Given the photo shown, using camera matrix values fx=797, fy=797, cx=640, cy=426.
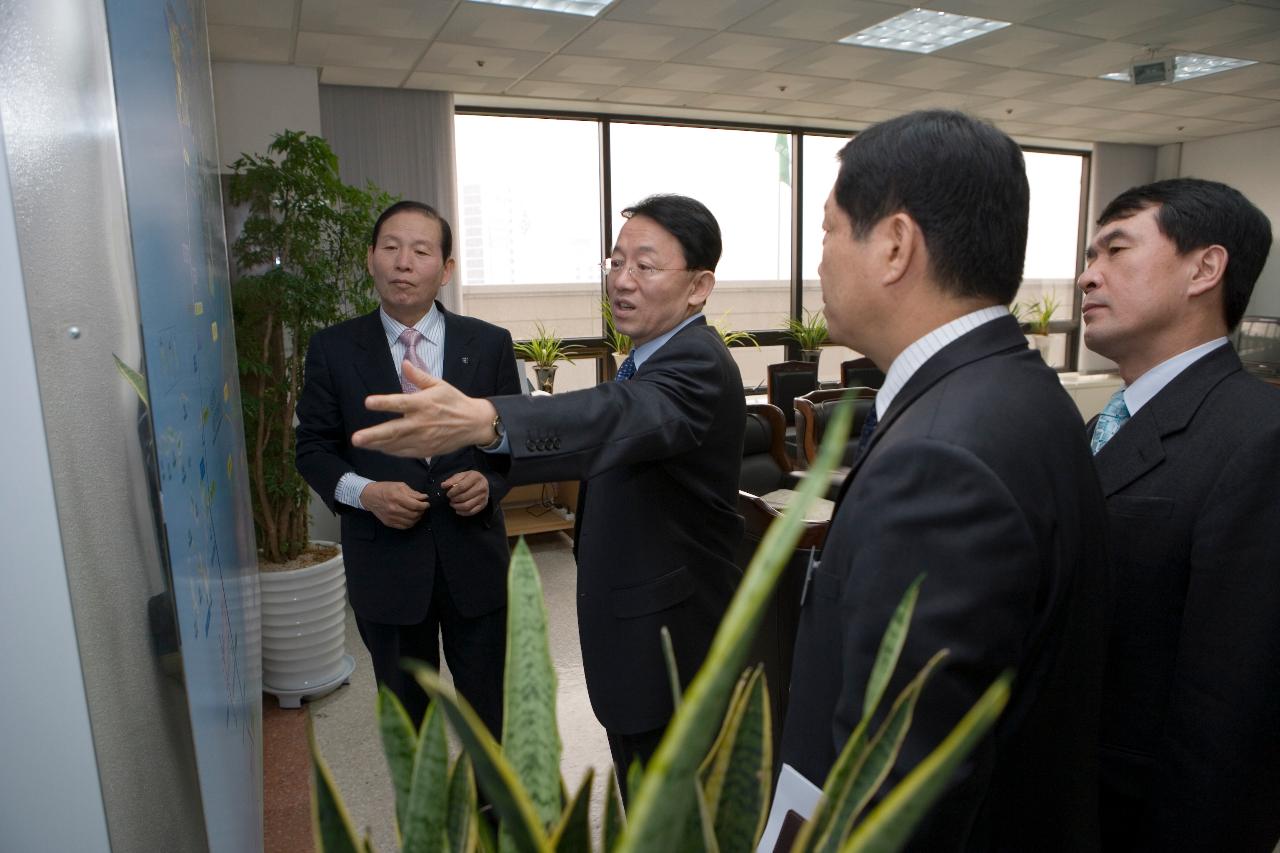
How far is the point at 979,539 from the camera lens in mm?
730

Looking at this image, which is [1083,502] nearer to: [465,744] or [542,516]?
[465,744]

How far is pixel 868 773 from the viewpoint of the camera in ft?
1.33

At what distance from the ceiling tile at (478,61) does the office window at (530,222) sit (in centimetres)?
103

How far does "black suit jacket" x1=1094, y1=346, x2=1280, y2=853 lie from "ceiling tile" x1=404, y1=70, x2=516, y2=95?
16.9 feet

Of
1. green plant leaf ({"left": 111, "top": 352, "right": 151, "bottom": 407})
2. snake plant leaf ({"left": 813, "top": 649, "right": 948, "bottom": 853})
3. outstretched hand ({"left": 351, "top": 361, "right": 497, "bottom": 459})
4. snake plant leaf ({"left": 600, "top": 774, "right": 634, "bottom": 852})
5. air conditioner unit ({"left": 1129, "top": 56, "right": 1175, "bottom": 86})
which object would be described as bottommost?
snake plant leaf ({"left": 600, "top": 774, "right": 634, "bottom": 852})

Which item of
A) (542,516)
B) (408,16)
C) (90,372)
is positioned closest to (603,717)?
(90,372)

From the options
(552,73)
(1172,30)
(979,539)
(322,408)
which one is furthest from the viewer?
(552,73)

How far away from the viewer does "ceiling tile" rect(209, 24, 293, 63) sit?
168 inches

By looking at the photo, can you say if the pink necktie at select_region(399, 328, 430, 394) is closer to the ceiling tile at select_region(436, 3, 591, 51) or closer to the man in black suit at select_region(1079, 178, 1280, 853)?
the man in black suit at select_region(1079, 178, 1280, 853)

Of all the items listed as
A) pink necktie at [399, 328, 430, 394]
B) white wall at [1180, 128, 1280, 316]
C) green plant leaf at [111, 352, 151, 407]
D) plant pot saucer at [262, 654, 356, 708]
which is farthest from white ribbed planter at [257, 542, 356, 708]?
white wall at [1180, 128, 1280, 316]

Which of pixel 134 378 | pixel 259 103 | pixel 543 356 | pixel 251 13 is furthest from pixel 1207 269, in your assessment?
pixel 259 103

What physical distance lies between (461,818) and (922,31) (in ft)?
17.3

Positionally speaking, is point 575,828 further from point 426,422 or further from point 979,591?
point 426,422

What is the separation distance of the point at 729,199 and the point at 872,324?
676 centimetres
